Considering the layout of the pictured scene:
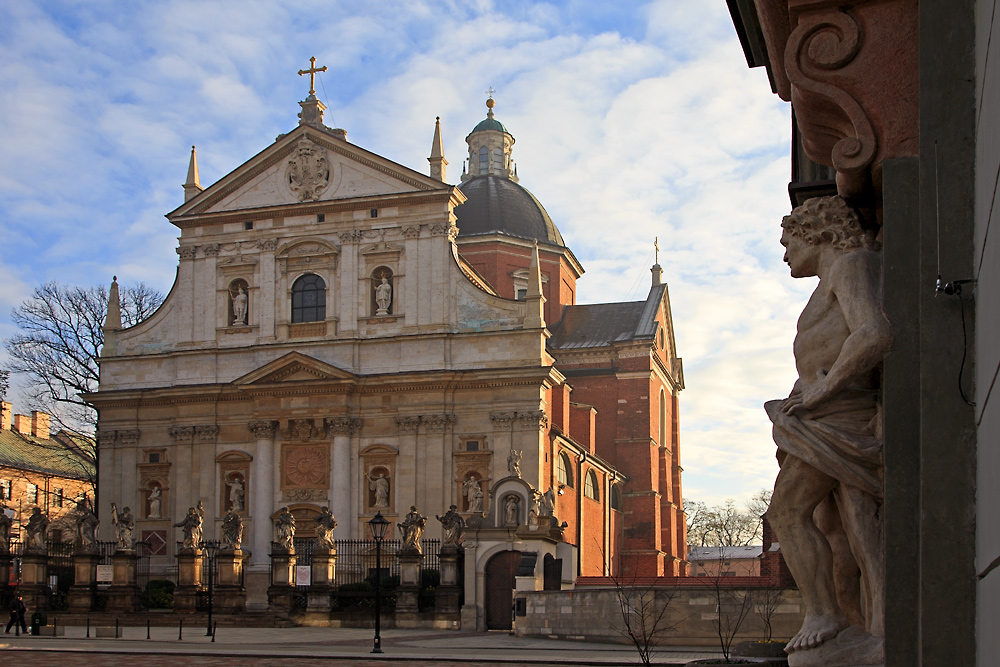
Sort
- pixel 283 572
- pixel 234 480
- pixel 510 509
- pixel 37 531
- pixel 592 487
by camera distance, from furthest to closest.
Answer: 1. pixel 592 487
2. pixel 234 480
3. pixel 37 531
4. pixel 283 572
5. pixel 510 509

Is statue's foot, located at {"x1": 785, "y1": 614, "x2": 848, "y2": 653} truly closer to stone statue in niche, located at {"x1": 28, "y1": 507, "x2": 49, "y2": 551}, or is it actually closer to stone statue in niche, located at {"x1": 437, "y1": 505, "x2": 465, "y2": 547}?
stone statue in niche, located at {"x1": 437, "y1": 505, "x2": 465, "y2": 547}

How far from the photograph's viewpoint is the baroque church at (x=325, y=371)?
132ft

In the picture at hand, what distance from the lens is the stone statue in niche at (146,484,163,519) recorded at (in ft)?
140

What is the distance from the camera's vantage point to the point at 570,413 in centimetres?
4997

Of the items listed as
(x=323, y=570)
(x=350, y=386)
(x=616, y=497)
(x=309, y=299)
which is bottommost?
(x=323, y=570)

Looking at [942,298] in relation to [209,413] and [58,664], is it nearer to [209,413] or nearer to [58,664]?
[58,664]

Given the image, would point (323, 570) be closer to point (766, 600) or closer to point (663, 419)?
point (766, 600)

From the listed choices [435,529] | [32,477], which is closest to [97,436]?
[435,529]

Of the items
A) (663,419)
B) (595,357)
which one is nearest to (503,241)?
(595,357)

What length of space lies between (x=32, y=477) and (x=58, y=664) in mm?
60498

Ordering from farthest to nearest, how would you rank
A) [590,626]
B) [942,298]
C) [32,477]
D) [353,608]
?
[32,477] < [353,608] < [590,626] < [942,298]

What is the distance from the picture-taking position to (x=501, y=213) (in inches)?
2285

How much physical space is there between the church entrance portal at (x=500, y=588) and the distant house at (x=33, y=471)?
43241 mm

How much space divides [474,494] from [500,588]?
842 centimetres
